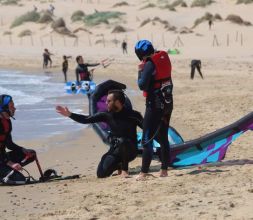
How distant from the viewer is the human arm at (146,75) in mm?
6082

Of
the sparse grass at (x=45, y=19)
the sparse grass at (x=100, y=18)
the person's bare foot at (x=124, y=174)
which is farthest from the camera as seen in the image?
the sparse grass at (x=45, y=19)

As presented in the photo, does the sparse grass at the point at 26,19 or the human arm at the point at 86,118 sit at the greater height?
the sparse grass at the point at 26,19

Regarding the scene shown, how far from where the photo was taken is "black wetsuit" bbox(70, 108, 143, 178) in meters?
6.86

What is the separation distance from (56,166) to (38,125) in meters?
4.34

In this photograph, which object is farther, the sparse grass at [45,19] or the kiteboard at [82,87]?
the sparse grass at [45,19]

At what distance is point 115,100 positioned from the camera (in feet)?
22.1

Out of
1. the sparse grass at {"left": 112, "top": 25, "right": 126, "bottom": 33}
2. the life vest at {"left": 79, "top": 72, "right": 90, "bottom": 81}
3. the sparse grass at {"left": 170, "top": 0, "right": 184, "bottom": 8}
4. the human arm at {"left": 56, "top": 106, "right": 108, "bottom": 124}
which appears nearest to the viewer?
the human arm at {"left": 56, "top": 106, "right": 108, "bottom": 124}

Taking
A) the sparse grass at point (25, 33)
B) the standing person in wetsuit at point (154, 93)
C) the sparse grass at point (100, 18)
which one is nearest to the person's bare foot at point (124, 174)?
the standing person in wetsuit at point (154, 93)

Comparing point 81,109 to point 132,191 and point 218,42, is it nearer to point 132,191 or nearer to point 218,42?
point 132,191

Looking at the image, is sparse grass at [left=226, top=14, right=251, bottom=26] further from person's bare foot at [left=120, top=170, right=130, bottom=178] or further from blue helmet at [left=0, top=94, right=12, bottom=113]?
blue helmet at [left=0, top=94, right=12, bottom=113]

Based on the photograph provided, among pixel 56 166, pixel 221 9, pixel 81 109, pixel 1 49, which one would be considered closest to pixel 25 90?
pixel 81 109

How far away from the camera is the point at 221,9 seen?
46.4 m

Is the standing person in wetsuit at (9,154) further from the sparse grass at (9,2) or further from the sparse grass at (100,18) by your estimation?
the sparse grass at (9,2)

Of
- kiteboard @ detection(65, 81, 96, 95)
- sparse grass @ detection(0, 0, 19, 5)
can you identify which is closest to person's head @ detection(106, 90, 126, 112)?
kiteboard @ detection(65, 81, 96, 95)
